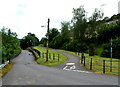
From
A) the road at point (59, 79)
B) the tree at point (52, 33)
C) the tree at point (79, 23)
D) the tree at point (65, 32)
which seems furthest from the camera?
the tree at point (52, 33)

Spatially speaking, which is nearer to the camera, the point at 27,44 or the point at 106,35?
the point at 106,35

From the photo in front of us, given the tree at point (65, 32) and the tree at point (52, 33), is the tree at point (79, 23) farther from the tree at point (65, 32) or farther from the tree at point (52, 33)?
the tree at point (52, 33)

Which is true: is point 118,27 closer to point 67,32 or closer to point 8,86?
point 67,32

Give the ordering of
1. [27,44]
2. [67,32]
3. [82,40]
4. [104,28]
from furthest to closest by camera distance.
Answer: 1. [27,44]
2. [67,32]
3. [82,40]
4. [104,28]

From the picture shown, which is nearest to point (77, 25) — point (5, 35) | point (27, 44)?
point (5, 35)

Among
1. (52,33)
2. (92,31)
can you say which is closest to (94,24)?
(92,31)

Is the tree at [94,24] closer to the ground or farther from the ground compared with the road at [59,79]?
farther from the ground

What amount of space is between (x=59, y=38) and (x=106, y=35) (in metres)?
26.8

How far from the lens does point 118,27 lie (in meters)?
38.6

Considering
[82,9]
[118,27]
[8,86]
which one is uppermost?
[82,9]

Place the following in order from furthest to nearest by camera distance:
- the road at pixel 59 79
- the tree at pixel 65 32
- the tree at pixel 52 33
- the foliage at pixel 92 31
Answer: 1. the tree at pixel 52 33
2. the tree at pixel 65 32
3. the foliage at pixel 92 31
4. the road at pixel 59 79

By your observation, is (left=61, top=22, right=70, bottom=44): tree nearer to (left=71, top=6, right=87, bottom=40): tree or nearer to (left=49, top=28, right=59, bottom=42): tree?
(left=71, top=6, right=87, bottom=40): tree

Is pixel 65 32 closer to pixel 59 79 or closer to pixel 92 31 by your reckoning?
pixel 92 31

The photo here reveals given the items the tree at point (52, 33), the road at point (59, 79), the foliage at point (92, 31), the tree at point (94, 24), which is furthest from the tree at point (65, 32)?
the road at point (59, 79)
